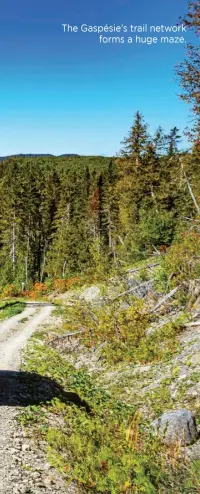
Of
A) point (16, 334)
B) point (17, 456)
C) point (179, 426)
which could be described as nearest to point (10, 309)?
point (16, 334)

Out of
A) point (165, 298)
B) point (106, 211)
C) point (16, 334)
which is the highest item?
point (106, 211)

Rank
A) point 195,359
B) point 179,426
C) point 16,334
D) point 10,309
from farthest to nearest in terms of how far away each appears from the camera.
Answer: point 10,309 < point 16,334 < point 195,359 < point 179,426

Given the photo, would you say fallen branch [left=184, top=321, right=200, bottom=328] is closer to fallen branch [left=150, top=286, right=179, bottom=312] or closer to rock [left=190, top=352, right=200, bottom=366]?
fallen branch [left=150, top=286, right=179, bottom=312]

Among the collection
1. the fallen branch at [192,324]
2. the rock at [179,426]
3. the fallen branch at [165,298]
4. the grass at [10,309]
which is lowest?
the grass at [10,309]

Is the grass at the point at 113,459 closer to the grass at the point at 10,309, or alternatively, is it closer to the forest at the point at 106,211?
the forest at the point at 106,211

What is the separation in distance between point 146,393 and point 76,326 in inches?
252

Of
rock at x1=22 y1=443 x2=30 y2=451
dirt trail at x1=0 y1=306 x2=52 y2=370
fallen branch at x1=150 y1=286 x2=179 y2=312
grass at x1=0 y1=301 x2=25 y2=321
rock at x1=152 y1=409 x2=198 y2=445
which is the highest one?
fallen branch at x1=150 y1=286 x2=179 y2=312

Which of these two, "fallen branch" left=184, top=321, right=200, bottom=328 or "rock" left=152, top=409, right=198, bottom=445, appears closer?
"rock" left=152, top=409, right=198, bottom=445

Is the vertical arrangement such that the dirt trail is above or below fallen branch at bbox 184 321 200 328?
below

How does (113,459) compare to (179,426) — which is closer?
(113,459)

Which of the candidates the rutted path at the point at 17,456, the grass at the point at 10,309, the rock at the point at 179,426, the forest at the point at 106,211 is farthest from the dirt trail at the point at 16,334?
the rock at the point at 179,426

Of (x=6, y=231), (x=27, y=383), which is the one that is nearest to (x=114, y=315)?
(x=27, y=383)

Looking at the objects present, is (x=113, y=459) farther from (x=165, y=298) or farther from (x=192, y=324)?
(x=165, y=298)

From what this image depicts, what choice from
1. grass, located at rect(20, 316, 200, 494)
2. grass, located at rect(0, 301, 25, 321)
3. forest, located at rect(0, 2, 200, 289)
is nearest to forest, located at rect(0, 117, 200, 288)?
forest, located at rect(0, 2, 200, 289)
